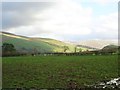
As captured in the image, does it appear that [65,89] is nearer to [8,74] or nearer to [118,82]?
[118,82]

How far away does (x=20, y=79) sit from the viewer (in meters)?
33.7

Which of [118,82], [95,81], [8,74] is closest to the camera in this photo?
A: [118,82]

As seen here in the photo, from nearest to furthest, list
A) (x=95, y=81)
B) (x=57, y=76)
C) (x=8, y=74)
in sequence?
(x=95, y=81), (x=57, y=76), (x=8, y=74)

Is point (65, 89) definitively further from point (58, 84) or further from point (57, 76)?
point (57, 76)

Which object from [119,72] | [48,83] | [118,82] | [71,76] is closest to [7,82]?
[48,83]

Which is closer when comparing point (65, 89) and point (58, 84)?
point (65, 89)

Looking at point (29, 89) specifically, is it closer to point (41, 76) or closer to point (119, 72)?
point (41, 76)

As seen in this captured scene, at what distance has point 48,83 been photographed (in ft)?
102

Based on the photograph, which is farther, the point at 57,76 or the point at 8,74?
the point at 8,74

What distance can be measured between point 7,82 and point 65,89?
8.17 metres

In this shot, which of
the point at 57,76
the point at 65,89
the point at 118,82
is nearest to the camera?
the point at 65,89

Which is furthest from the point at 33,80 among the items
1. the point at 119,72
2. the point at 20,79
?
the point at 119,72

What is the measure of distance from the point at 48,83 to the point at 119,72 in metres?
11.7

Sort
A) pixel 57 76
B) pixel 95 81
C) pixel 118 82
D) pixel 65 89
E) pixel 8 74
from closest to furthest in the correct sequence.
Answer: pixel 65 89
pixel 118 82
pixel 95 81
pixel 57 76
pixel 8 74
